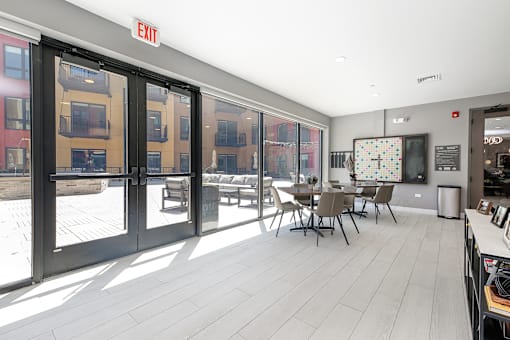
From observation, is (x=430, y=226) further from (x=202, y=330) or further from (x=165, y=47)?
(x=165, y=47)

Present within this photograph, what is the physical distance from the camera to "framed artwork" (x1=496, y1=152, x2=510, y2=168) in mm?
7012

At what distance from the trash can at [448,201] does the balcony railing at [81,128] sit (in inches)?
263

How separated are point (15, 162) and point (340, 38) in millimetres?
3737

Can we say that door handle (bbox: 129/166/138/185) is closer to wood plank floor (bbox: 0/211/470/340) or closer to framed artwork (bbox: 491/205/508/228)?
wood plank floor (bbox: 0/211/470/340)

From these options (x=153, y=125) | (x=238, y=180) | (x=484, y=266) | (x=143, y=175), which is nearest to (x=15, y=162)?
(x=143, y=175)

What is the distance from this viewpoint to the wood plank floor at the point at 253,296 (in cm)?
167

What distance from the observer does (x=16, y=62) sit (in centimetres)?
218

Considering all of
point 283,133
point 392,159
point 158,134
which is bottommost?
point 392,159

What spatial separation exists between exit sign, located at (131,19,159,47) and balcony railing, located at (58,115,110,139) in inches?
42.0

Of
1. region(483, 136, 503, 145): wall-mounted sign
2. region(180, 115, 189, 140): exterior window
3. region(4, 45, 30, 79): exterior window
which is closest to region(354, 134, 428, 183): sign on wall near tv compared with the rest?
region(483, 136, 503, 145): wall-mounted sign

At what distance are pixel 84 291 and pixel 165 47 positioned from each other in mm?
2947

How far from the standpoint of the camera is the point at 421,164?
592 centimetres

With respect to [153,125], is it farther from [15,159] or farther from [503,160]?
[503,160]

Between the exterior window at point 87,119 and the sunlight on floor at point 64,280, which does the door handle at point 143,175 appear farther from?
the sunlight on floor at point 64,280
